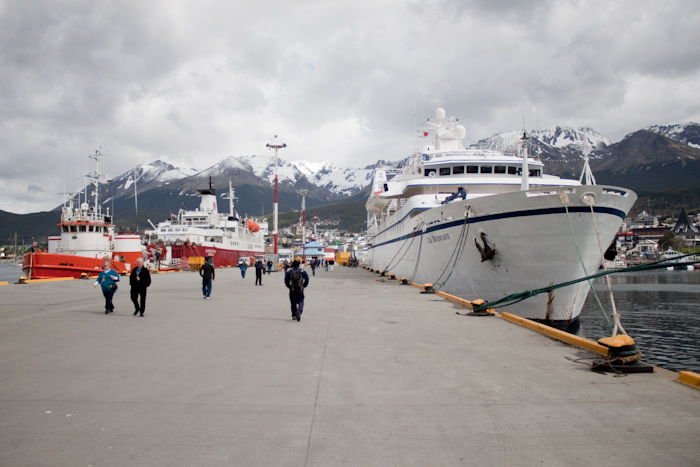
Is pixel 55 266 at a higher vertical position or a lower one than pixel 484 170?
lower

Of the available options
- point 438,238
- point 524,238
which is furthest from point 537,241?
point 438,238

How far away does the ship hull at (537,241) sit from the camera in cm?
1290

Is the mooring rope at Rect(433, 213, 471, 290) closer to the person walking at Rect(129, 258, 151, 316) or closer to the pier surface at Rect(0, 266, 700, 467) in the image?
the pier surface at Rect(0, 266, 700, 467)

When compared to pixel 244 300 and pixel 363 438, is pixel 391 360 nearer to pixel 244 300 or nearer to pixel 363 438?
pixel 363 438

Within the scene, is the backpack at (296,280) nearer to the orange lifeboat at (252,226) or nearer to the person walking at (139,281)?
the person walking at (139,281)

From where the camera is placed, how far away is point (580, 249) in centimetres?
1313

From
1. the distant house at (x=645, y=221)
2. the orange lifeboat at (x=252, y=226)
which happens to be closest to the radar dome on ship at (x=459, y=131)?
the orange lifeboat at (x=252, y=226)

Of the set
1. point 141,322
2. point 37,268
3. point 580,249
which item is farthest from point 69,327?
point 37,268

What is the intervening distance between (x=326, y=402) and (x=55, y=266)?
3088cm

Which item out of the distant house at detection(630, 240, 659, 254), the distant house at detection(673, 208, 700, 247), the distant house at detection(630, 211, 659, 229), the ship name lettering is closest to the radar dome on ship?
the ship name lettering

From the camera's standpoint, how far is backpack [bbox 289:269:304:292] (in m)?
10.7

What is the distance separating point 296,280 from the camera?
419 inches

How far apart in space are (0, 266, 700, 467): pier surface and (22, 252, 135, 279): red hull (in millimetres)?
23882

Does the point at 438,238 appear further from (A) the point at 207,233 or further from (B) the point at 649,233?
(B) the point at 649,233
